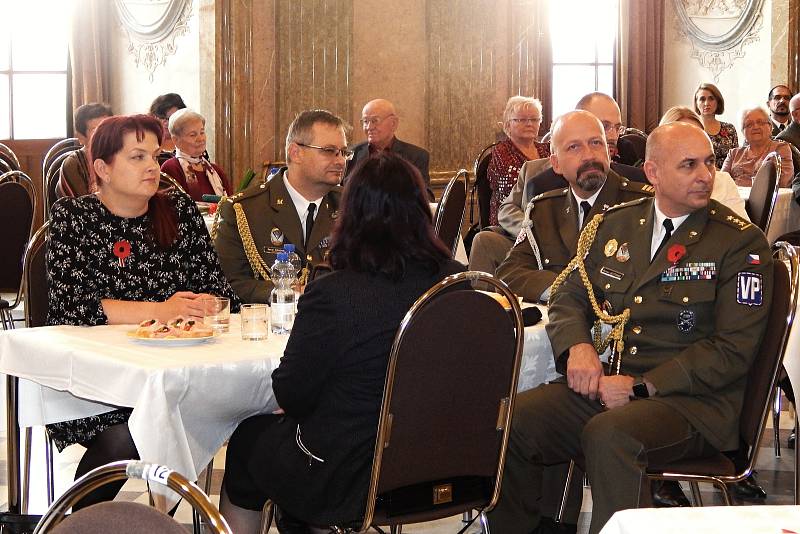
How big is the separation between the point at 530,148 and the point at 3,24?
490cm

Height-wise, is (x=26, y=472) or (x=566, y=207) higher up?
(x=566, y=207)

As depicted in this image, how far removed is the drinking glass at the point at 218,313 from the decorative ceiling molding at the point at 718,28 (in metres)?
7.35

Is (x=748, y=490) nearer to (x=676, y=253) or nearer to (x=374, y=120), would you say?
→ (x=676, y=253)

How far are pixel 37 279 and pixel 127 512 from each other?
2.11 m

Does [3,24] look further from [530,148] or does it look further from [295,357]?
[295,357]

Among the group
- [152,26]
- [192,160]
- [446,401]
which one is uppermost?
[152,26]

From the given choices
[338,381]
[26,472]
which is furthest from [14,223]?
[338,381]

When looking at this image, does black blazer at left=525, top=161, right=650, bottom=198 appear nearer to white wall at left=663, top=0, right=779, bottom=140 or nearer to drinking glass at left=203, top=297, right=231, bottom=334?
drinking glass at left=203, top=297, right=231, bottom=334

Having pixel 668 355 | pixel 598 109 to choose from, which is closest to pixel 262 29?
pixel 598 109

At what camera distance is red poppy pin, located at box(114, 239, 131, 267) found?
3.39 m

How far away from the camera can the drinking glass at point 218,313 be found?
10.5ft

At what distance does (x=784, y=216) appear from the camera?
6906 millimetres

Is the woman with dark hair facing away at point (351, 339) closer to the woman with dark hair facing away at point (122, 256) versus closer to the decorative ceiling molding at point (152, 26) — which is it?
the woman with dark hair facing away at point (122, 256)

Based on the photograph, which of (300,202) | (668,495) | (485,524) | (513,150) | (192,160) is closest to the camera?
(485,524)
